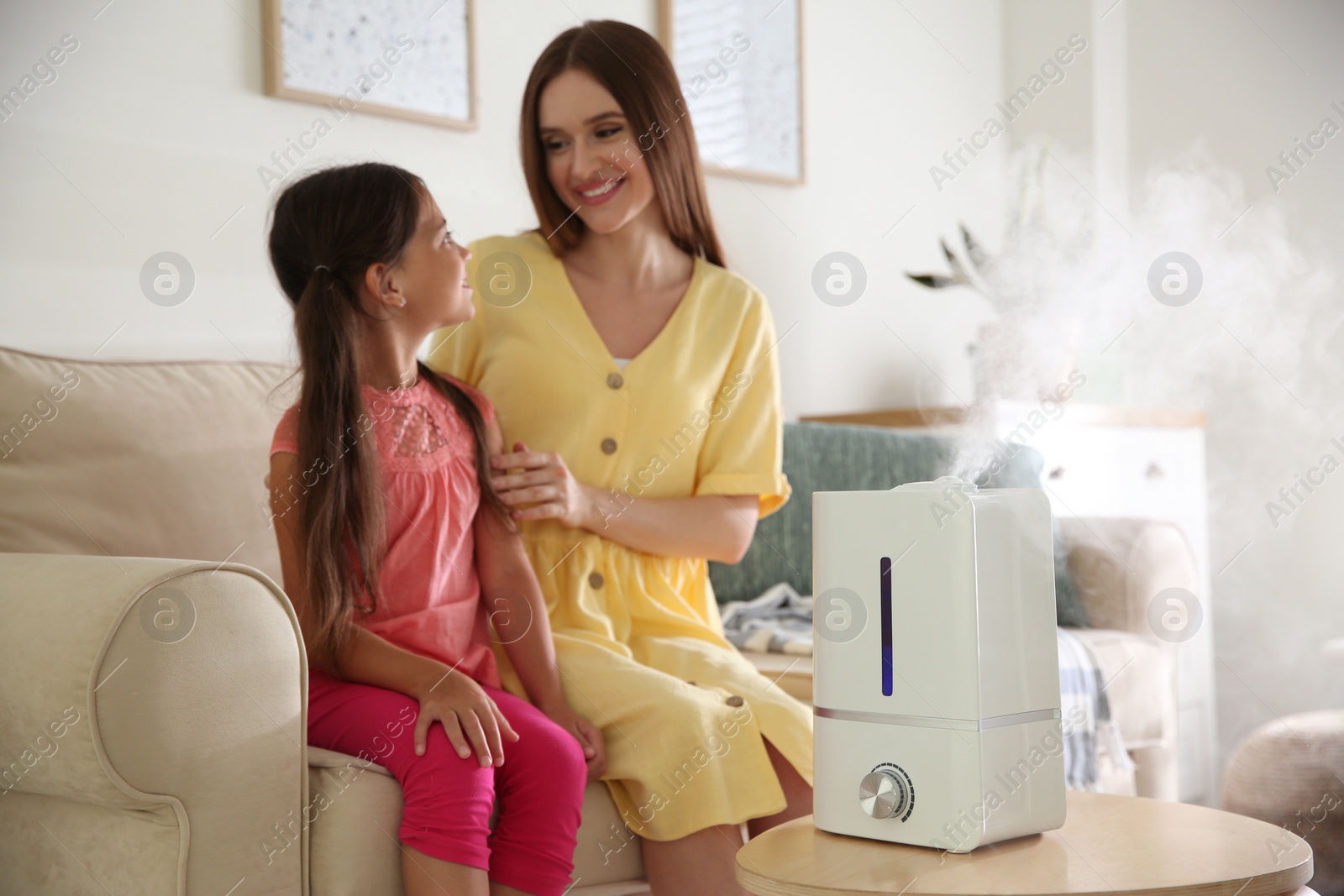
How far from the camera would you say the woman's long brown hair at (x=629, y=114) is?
1.60m

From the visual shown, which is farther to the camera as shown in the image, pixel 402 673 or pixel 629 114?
pixel 629 114

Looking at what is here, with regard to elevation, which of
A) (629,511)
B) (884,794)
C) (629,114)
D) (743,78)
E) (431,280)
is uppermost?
(743,78)

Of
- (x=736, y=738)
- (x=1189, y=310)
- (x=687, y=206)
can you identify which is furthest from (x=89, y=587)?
(x=1189, y=310)

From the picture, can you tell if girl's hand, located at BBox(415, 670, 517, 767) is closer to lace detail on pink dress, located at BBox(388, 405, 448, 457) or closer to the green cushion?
lace detail on pink dress, located at BBox(388, 405, 448, 457)

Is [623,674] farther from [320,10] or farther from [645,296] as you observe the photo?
[320,10]

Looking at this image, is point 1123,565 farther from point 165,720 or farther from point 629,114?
→ point 165,720

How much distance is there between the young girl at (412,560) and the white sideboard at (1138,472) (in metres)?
1.53

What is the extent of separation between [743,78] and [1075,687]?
5.15 feet

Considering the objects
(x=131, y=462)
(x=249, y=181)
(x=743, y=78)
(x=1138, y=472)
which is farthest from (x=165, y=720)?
(x=1138, y=472)

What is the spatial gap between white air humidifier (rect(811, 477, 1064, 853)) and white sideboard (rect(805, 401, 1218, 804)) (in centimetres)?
171

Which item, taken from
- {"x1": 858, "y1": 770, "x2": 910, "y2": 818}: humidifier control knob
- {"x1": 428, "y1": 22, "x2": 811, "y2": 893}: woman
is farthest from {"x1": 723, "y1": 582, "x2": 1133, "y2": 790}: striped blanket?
{"x1": 858, "y1": 770, "x2": 910, "y2": 818}: humidifier control knob

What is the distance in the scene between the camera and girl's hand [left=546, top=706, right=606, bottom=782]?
1312 mm

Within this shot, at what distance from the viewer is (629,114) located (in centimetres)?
160

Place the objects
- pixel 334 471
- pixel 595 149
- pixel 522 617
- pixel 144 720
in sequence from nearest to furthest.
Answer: pixel 144 720 < pixel 334 471 < pixel 522 617 < pixel 595 149
